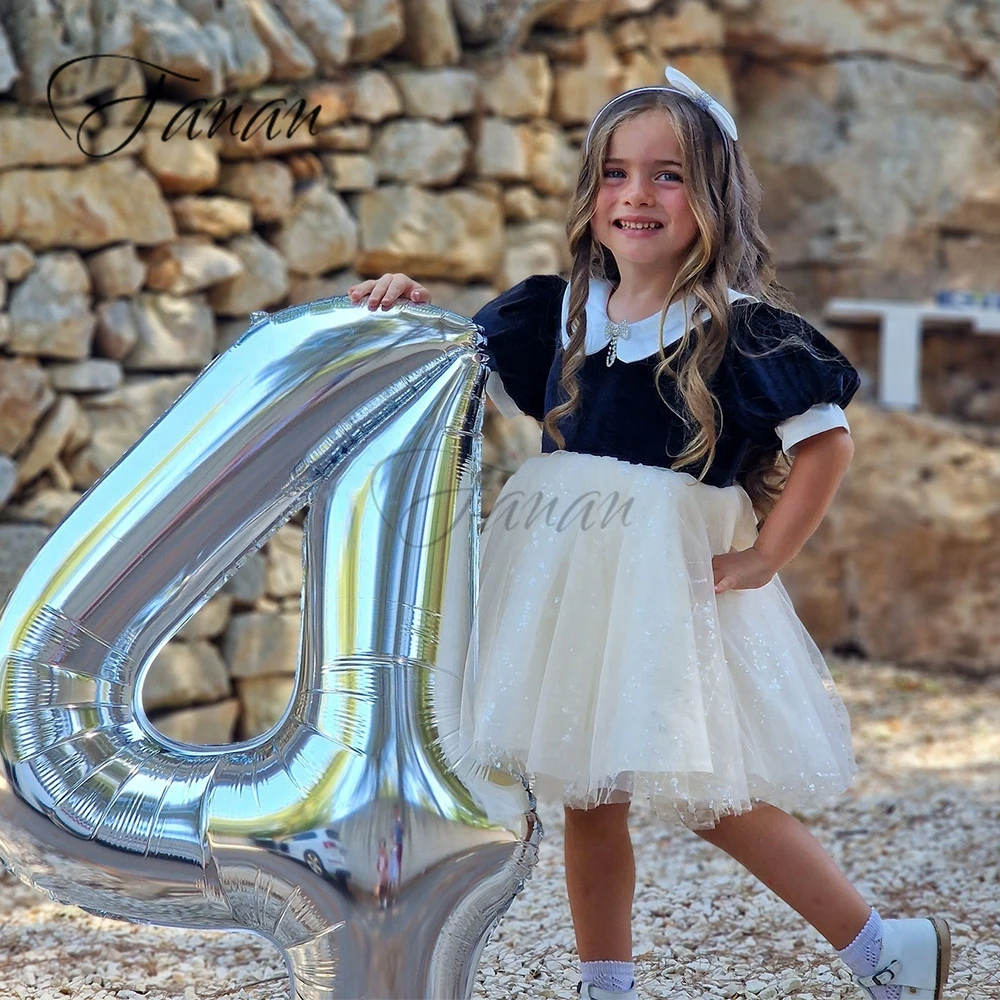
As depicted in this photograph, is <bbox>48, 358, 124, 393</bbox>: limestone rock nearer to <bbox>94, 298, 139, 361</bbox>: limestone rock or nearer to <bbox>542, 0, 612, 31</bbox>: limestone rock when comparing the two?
<bbox>94, 298, 139, 361</bbox>: limestone rock

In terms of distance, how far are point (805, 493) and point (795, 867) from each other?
48 centimetres

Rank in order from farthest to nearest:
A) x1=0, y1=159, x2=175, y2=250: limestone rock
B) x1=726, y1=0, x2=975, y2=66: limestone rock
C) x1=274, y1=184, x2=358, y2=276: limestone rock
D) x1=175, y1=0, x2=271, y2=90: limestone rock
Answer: x1=726, y1=0, x2=975, y2=66: limestone rock < x1=274, y1=184, x2=358, y2=276: limestone rock < x1=175, y1=0, x2=271, y2=90: limestone rock < x1=0, y1=159, x2=175, y2=250: limestone rock

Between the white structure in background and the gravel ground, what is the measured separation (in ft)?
4.82

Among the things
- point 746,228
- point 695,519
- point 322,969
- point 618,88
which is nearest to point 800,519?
point 695,519

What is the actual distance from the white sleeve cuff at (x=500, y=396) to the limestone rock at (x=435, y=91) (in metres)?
2.06

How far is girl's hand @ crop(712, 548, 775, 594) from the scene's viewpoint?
1590mm

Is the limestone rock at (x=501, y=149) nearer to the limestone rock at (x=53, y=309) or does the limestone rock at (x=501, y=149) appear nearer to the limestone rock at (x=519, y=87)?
the limestone rock at (x=519, y=87)

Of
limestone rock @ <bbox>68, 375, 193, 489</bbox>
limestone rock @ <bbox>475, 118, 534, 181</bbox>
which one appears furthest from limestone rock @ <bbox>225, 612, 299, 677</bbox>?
limestone rock @ <bbox>475, 118, 534, 181</bbox>

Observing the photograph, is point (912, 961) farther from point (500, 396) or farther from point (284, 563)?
point (284, 563)

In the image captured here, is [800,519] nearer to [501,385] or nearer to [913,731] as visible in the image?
[501,385]

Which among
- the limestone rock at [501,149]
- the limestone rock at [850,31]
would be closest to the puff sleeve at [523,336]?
the limestone rock at [501,149]

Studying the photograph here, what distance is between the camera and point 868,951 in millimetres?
1641

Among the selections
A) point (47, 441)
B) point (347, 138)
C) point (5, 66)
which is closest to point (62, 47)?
point (5, 66)

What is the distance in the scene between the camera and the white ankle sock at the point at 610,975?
175 centimetres
